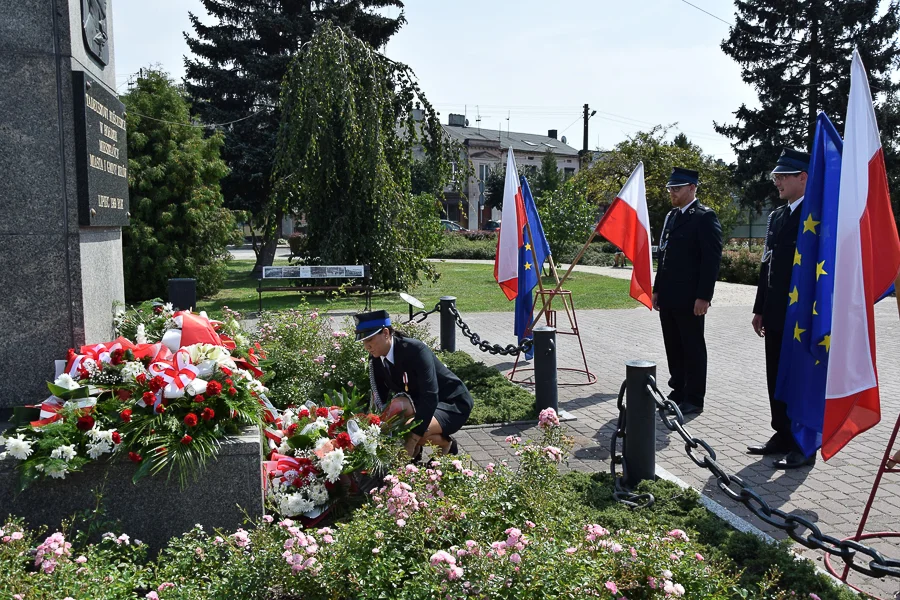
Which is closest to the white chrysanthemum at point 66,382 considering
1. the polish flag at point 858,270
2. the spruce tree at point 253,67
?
the polish flag at point 858,270

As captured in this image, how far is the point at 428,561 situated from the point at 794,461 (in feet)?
11.4

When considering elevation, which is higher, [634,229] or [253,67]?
[253,67]

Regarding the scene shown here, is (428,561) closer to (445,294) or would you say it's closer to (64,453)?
(64,453)

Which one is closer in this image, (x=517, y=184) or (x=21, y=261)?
(x=21, y=261)

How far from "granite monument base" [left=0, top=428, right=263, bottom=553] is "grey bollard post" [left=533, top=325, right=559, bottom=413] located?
3.10 metres

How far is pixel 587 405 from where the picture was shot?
7.14m

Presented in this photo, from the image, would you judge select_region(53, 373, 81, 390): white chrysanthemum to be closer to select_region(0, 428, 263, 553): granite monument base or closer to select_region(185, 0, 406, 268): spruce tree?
select_region(0, 428, 263, 553): granite monument base

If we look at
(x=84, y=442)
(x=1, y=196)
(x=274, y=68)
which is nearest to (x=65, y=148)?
(x=1, y=196)

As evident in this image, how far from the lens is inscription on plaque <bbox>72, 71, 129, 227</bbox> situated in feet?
13.8

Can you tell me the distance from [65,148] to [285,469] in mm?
2199

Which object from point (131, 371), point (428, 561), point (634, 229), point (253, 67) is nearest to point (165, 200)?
point (253, 67)

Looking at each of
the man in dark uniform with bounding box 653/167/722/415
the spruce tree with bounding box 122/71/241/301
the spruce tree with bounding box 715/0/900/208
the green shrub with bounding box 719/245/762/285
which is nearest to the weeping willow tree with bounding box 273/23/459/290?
the spruce tree with bounding box 122/71/241/301

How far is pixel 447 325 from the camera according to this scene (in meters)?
9.22

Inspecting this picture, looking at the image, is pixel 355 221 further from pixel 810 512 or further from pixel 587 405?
pixel 810 512
